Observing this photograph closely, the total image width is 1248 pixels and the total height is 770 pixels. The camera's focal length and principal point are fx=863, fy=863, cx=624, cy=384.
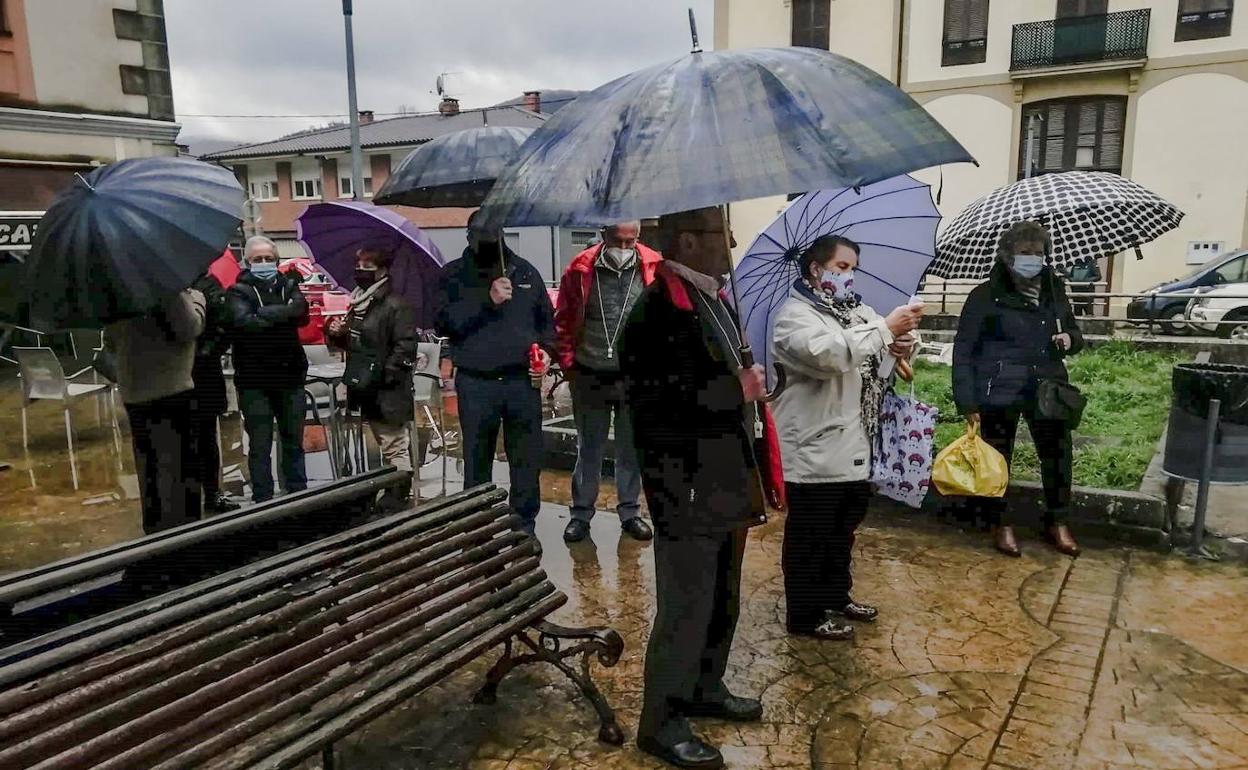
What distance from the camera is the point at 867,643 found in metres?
3.84

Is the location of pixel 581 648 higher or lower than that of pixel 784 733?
higher

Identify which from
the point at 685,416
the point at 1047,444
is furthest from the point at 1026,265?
the point at 685,416

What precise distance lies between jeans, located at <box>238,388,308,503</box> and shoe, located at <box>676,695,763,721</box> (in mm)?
3506

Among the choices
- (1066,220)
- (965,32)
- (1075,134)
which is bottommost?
(1066,220)

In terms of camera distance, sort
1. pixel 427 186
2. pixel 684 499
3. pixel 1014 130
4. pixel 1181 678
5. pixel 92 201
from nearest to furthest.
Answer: pixel 684 499 < pixel 1181 678 < pixel 92 201 < pixel 427 186 < pixel 1014 130

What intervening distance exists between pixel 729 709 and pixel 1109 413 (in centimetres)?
662

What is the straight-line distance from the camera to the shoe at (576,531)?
5.21 m

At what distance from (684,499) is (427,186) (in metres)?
2.69

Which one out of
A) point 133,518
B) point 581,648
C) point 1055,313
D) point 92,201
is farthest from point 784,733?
point 133,518

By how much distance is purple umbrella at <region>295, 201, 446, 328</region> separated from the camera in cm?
510

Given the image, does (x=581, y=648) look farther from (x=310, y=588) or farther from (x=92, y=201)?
(x=92, y=201)

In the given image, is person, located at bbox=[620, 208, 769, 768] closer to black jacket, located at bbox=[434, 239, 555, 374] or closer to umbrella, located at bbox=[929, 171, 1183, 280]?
black jacket, located at bbox=[434, 239, 555, 374]

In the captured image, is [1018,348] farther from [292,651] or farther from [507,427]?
[292,651]

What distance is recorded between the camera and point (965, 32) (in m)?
22.4
